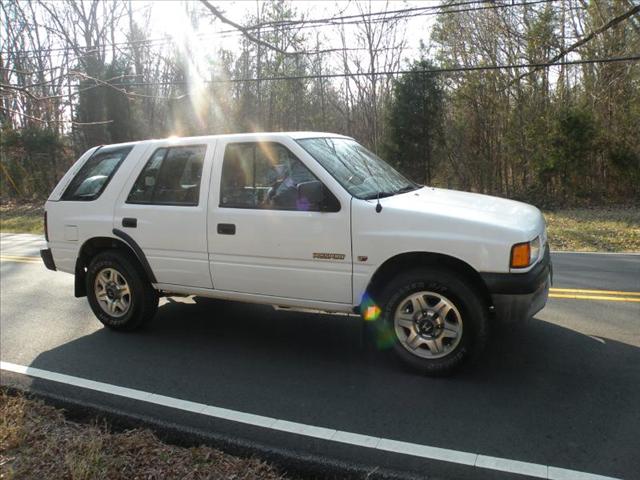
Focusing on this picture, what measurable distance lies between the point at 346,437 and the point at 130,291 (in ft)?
9.73

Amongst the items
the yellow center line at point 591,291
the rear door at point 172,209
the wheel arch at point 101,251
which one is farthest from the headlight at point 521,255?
the wheel arch at point 101,251

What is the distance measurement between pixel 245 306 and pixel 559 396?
3.69 meters

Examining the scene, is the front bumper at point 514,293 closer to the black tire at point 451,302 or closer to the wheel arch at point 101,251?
the black tire at point 451,302

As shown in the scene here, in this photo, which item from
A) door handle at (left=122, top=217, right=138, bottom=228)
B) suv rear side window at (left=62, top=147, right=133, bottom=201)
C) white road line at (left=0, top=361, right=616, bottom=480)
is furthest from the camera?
suv rear side window at (left=62, top=147, right=133, bottom=201)

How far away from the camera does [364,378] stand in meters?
4.23

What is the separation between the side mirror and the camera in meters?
4.21

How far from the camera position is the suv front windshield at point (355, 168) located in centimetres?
446

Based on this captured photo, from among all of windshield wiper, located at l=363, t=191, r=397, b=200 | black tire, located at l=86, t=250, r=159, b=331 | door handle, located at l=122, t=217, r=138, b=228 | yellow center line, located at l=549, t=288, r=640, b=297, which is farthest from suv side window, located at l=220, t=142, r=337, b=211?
yellow center line, located at l=549, t=288, r=640, b=297

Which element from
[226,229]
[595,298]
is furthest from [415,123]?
[226,229]

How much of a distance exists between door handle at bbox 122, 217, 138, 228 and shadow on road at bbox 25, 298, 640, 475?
3.74 feet

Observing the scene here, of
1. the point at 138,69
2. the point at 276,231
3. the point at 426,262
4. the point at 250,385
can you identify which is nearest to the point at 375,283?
the point at 426,262

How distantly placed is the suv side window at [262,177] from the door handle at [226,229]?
0.57ft

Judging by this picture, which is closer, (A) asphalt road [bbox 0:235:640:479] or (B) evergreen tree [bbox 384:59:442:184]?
(A) asphalt road [bbox 0:235:640:479]

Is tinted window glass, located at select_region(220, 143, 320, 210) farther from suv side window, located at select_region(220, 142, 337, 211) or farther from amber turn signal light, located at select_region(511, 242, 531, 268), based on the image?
amber turn signal light, located at select_region(511, 242, 531, 268)
